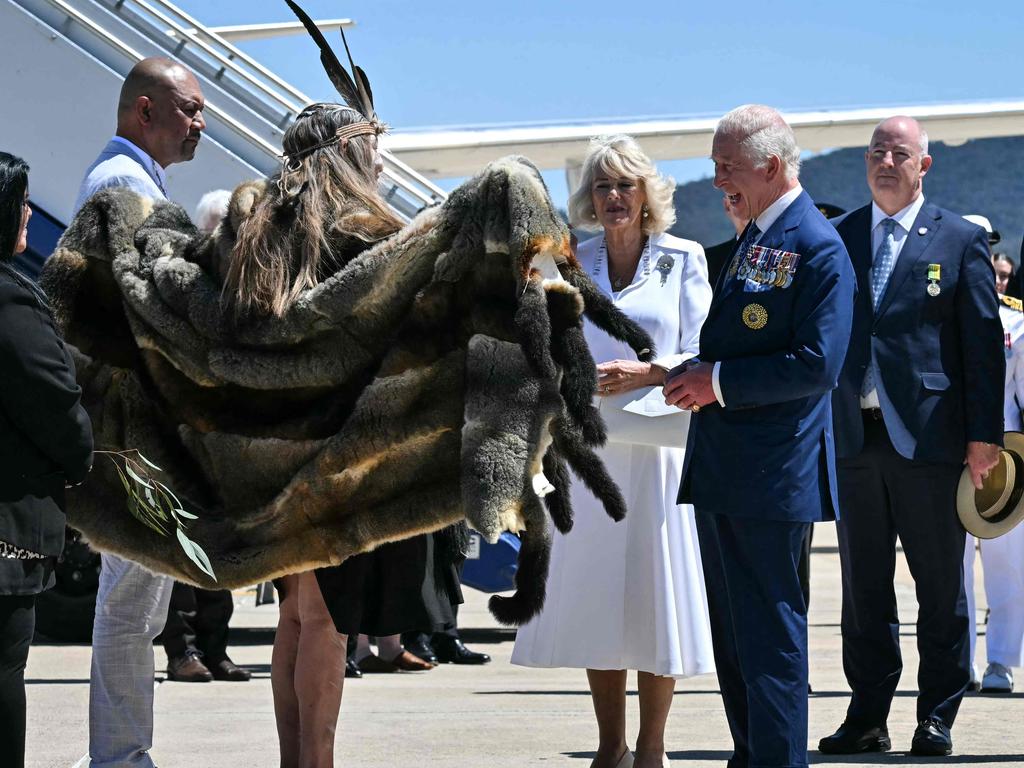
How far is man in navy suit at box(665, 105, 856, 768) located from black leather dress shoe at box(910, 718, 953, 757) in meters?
1.49

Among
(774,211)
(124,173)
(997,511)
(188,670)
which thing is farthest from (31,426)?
(188,670)

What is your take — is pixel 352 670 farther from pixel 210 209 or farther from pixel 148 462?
pixel 148 462

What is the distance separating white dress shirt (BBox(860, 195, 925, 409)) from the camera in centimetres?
634

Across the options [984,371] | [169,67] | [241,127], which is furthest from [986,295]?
[241,127]

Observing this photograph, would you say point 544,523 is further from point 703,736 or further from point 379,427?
point 703,736

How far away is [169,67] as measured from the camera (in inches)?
211

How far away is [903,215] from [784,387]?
221 centimetres

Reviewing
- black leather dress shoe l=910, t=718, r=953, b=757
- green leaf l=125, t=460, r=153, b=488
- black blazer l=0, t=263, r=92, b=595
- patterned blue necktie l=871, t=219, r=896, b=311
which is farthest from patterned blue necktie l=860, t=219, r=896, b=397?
black blazer l=0, t=263, r=92, b=595

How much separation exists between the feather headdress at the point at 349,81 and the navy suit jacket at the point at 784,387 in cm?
121

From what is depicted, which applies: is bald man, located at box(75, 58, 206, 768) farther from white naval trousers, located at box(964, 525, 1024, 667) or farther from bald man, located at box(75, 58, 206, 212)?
white naval trousers, located at box(964, 525, 1024, 667)

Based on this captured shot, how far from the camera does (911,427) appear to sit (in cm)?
617

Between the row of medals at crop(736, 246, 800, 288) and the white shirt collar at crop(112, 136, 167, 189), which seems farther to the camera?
the white shirt collar at crop(112, 136, 167, 189)

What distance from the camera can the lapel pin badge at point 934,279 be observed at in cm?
620

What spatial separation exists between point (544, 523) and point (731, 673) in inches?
48.2
